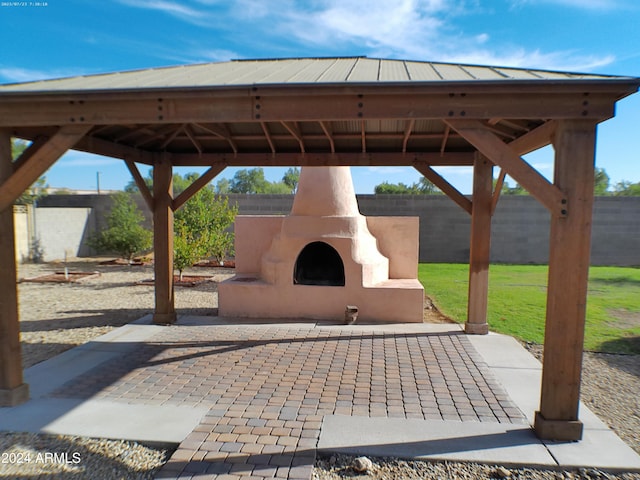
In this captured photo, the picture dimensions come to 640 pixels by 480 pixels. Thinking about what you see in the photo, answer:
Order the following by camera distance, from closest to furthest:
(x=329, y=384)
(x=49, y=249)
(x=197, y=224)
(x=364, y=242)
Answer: (x=329, y=384) → (x=364, y=242) → (x=197, y=224) → (x=49, y=249)

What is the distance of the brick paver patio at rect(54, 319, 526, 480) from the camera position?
131 inches

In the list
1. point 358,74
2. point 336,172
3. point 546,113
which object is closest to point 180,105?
point 358,74

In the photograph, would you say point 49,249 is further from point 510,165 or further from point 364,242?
point 510,165

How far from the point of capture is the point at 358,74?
13.6 feet

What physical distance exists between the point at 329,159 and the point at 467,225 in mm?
10272

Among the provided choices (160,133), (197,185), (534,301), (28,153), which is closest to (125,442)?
(28,153)

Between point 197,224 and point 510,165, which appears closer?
point 510,165

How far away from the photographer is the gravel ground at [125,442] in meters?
3.10

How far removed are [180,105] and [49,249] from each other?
48.0 feet

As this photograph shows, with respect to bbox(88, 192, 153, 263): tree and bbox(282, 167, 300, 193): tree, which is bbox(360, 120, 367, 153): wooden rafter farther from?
bbox(282, 167, 300, 193): tree

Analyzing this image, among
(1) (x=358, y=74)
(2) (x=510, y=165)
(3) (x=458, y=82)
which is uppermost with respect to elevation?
(1) (x=358, y=74)

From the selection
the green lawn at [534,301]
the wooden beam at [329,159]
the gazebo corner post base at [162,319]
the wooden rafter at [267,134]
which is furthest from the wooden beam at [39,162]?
the green lawn at [534,301]

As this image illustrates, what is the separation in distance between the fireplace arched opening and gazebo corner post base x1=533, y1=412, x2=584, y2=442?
4.69 meters

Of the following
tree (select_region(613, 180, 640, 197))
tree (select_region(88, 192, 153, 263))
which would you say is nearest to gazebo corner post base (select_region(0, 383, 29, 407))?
tree (select_region(88, 192, 153, 263))
